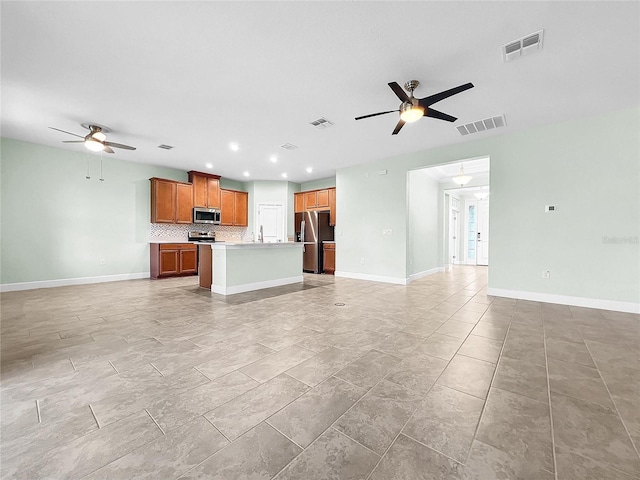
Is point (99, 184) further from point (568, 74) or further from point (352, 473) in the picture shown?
point (568, 74)

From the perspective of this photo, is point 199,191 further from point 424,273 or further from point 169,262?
point 424,273

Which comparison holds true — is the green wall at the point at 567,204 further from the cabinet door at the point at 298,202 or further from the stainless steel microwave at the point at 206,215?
the stainless steel microwave at the point at 206,215

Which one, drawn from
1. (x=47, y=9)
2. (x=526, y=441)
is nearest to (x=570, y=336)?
(x=526, y=441)

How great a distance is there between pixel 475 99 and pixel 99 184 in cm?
755

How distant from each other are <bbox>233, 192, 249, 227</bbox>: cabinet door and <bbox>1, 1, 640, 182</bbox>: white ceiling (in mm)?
3880

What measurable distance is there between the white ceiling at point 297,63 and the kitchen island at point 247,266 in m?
2.13

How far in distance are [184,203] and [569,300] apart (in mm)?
8372

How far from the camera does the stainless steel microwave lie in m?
7.22

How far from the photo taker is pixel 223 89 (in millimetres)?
3162

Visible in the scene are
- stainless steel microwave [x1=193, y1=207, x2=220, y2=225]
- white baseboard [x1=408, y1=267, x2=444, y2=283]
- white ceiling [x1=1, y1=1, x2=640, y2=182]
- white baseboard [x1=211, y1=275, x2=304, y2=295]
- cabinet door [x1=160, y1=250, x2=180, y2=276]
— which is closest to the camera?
white ceiling [x1=1, y1=1, x2=640, y2=182]

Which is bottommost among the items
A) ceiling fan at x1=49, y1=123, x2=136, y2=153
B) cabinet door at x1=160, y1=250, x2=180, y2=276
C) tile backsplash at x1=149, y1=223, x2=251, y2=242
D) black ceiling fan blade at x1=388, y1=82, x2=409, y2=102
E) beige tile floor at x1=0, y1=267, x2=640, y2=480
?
beige tile floor at x1=0, y1=267, x2=640, y2=480

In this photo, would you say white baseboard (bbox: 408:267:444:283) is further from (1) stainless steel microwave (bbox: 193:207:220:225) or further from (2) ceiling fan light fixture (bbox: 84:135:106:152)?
(2) ceiling fan light fixture (bbox: 84:135:106:152)

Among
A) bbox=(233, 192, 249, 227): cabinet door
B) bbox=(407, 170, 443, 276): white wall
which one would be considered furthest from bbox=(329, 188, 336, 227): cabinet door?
bbox=(233, 192, 249, 227): cabinet door

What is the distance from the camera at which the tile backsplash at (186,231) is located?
691 centimetres
